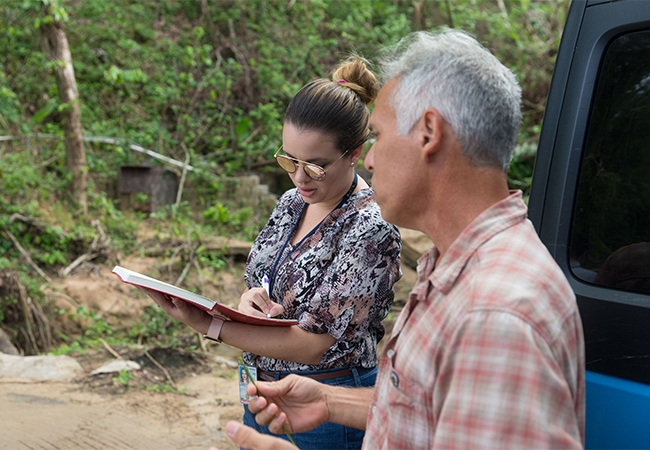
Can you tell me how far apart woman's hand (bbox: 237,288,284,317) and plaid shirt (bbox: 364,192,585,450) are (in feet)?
2.29

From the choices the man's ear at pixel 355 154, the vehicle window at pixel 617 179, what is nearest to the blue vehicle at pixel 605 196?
the vehicle window at pixel 617 179

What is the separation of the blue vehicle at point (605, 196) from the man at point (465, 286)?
1.41 ft

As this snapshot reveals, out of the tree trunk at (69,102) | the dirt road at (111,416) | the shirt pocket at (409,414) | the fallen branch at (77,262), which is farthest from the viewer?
the tree trunk at (69,102)

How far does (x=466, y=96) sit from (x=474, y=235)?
27 centimetres

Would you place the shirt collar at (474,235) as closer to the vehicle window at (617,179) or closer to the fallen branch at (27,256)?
the vehicle window at (617,179)

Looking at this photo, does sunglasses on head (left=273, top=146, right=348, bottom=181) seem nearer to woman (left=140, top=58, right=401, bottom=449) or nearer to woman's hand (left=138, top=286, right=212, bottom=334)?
woman (left=140, top=58, right=401, bottom=449)

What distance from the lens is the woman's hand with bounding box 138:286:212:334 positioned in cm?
163

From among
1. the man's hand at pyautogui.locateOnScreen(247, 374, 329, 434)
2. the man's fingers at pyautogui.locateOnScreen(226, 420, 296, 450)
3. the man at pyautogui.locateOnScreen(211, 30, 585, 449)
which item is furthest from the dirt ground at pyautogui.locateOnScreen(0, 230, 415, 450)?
the man at pyautogui.locateOnScreen(211, 30, 585, 449)

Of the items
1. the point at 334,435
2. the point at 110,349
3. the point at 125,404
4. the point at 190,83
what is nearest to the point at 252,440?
the point at 334,435

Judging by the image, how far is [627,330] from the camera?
1.38m

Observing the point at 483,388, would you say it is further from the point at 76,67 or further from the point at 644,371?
the point at 76,67

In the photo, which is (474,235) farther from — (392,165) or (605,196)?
(605,196)

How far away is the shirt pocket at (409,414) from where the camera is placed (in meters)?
0.99

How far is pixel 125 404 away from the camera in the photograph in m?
4.15
